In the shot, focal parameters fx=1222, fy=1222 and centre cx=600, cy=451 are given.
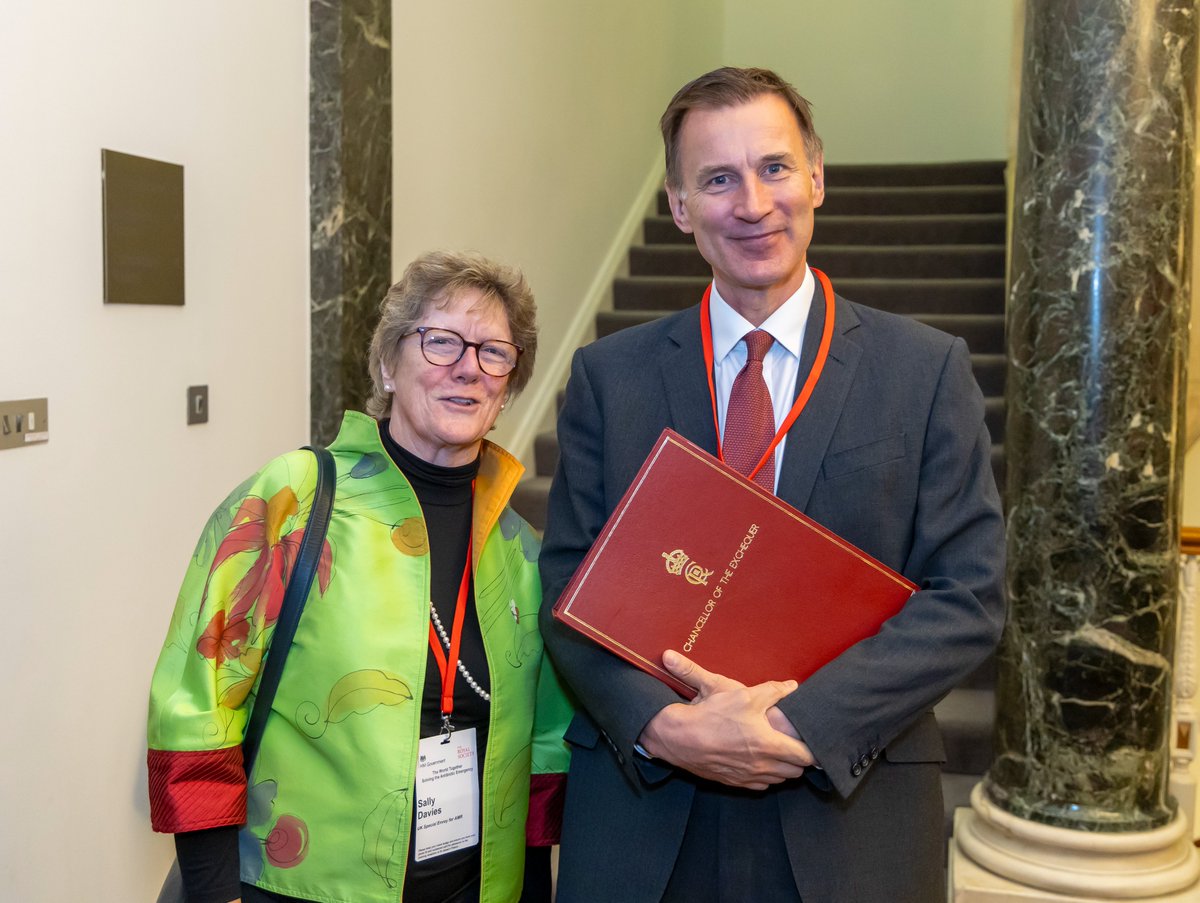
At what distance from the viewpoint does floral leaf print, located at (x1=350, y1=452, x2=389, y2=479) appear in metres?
1.82

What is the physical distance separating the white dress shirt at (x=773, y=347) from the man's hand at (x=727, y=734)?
36cm

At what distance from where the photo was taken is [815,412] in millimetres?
1680

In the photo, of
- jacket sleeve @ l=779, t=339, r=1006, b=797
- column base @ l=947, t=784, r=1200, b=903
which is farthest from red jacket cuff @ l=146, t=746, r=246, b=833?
column base @ l=947, t=784, r=1200, b=903

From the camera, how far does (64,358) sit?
8.40 feet

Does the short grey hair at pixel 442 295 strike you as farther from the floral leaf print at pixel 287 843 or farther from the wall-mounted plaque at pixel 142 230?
the wall-mounted plaque at pixel 142 230

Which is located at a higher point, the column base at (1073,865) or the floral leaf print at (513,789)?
the floral leaf print at (513,789)

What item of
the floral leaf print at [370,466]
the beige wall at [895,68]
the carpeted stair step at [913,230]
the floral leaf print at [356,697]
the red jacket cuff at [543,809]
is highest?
the beige wall at [895,68]

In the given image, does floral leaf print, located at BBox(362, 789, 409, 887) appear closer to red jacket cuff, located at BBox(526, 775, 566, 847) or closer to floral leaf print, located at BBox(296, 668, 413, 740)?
floral leaf print, located at BBox(296, 668, 413, 740)

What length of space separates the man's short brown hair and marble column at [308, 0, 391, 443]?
203cm

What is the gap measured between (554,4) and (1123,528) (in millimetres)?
3610

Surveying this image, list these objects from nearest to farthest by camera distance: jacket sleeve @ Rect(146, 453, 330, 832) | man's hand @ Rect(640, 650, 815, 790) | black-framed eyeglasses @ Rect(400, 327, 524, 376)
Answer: man's hand @ Rect(640, 650, 815, 790) < jacket sleeve @ Rect(146, 453, 330, 832) < black-framed eyeglasses @ Rect(400, 327, 524, 376)

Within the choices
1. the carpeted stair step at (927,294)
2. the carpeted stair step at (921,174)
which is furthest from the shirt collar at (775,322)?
the carpeted stair step at (921,174)

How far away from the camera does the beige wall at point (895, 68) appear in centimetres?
847

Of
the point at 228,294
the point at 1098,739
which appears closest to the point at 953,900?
the point at 1098,739
